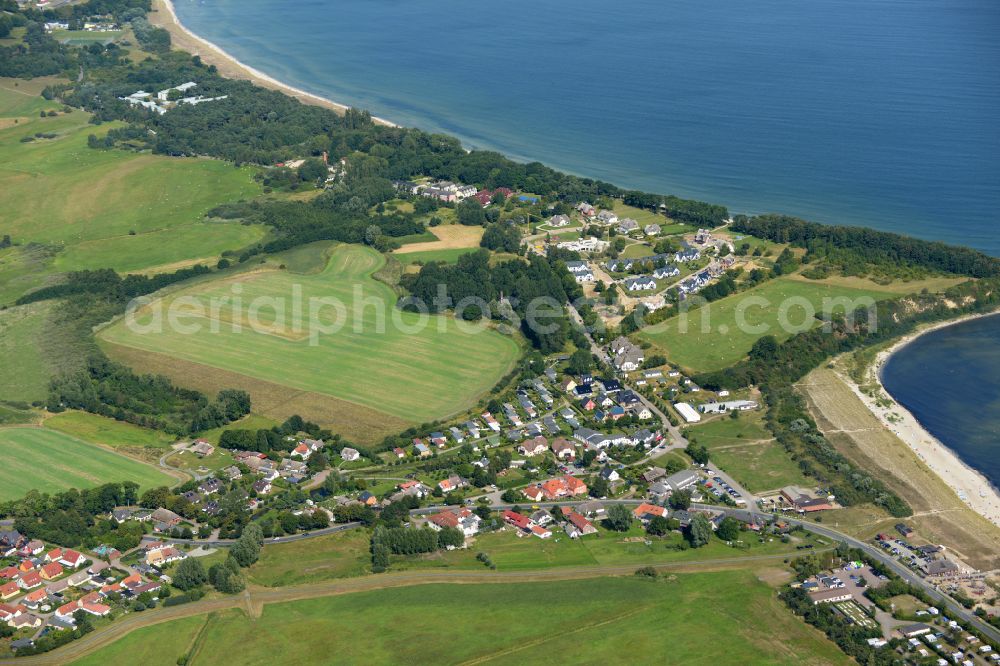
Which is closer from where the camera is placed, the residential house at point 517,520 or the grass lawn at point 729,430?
the residential house at point 517,520

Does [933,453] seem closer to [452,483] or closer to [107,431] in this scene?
[452,483]

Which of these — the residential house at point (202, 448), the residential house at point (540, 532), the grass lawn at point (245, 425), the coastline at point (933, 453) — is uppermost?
the coastline at point (933, 453)

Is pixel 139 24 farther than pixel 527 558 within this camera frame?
Yes

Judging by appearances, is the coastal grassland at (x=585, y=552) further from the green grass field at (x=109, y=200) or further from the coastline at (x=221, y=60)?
the coastline at (x=221, y=60)

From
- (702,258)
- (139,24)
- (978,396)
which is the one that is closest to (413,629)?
(978,396)

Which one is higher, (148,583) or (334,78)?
(334,78)

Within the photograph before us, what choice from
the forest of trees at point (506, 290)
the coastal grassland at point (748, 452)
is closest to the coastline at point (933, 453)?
the coastal grassland at point (748, 452)

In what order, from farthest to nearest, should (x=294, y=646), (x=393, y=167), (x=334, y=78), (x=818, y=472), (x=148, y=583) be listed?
(x=334, y=78)
(x=393, y=167)
(x=818, y=472)
(x=148, y=583)
(x=294, y=646)

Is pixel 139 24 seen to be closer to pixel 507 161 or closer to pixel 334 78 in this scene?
pixel 334 78
